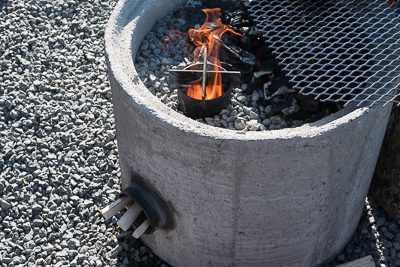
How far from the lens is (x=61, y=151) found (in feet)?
15.6

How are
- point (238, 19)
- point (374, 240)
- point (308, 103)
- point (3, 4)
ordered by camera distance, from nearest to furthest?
point (308, 103) < point (238, 19) < point (374, 240) < point (3, 4)

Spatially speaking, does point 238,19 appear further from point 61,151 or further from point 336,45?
Result: point 61,151

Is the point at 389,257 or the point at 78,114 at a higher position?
the point at 78,114

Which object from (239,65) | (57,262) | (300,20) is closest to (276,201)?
(239,65)

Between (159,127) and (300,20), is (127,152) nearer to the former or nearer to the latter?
(159,127)

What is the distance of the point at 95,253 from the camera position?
4203 millimetres

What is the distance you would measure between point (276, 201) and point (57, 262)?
1.66 meters

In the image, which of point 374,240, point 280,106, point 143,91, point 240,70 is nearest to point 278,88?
point 280,106

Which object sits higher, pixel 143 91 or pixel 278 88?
pixel 143 91

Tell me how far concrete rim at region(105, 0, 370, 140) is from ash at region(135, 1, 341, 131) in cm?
14

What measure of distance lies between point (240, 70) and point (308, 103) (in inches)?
22.1

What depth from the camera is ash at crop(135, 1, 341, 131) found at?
3.71 meters

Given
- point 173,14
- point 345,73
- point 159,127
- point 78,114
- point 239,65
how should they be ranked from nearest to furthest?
point 159,127
point 345,73
point 239,65
point 173,14
point 78,114

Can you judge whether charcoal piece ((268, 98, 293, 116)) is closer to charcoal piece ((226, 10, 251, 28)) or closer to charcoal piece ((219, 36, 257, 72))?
charcoal piece ((219, 36, 257, 72))
